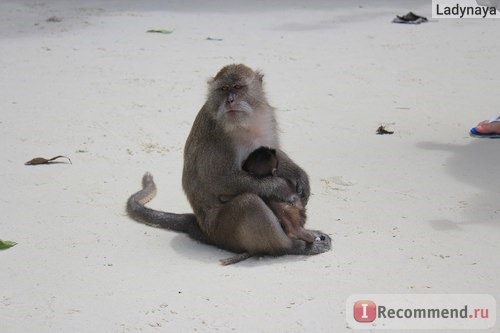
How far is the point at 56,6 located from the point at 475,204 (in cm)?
1009

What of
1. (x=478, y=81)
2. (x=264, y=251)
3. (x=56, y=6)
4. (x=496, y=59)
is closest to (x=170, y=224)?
(x=264, y=251)

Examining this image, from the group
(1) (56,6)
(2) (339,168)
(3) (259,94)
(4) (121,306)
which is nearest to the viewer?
(4) (121,306)

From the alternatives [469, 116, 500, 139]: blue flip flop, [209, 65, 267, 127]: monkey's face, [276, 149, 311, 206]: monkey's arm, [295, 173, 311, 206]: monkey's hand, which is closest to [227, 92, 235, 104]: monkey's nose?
[209, 65, 267, 127]: monkey's face

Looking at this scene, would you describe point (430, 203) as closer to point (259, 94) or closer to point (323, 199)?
point (323, 199)

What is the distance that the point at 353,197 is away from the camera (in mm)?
5824

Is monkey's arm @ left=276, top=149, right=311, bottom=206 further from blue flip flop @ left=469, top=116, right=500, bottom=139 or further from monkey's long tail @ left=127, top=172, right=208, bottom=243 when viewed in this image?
blue flip flop @ left=469, top=116, right=500, bottom=139

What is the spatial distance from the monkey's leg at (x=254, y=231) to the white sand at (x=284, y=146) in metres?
0.10

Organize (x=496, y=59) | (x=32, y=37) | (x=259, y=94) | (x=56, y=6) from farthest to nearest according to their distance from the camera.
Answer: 1. (x=56, y=6)
2. (x=32, y=37)
3. (x=496, y=59)
4. (x=259, y=94)

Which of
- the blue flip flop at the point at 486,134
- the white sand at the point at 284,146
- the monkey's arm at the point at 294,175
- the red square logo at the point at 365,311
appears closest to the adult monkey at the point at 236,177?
the monkey's arm at the point at 294,175

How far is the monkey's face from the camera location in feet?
15.9

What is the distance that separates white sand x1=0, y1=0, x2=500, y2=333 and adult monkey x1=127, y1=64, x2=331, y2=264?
0.44 ft

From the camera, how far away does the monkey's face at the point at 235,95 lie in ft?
15.9

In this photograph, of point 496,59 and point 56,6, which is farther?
point 56,6

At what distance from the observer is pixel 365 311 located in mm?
3918
